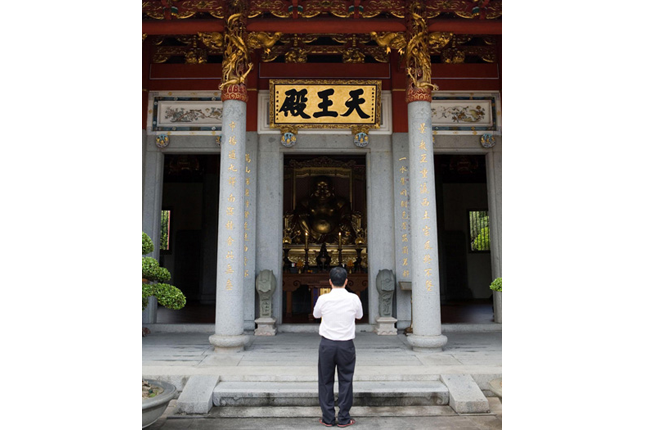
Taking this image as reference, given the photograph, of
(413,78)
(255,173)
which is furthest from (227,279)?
(413,78)

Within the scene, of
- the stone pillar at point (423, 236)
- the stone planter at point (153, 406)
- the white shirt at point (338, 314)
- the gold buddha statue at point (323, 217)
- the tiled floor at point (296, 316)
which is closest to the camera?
the stone planter at point (153, 406)

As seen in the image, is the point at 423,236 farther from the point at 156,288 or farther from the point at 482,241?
the point at 482,241

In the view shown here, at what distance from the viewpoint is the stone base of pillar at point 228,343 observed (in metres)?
6.03

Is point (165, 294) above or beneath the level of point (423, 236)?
beneath

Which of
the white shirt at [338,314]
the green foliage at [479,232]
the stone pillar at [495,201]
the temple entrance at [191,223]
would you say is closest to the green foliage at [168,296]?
the white shirt at [338,314]

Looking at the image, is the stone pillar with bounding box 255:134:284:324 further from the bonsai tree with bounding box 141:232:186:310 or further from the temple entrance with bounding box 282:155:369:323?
the bonsai tree with bounding box 141:232:186:310

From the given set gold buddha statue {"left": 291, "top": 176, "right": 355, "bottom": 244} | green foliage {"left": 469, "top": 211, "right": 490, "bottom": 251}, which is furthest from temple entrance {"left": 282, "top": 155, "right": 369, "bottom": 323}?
green foliage {"left": 469, "top": 211, "right": 490, "bottom": 251}

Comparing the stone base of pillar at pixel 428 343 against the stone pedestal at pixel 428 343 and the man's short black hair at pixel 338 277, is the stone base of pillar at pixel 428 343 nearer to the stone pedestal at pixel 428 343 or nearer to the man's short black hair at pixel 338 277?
the stone pedestal at pixel 428 343

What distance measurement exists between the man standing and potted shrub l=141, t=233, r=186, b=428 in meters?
1.28

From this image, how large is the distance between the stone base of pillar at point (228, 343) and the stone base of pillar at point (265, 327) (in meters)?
1.46

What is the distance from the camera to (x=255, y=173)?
26.9 ft

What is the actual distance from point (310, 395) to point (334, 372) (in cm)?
76

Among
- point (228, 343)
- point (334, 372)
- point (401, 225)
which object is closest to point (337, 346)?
point (334, 372)

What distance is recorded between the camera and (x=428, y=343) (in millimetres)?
6094
